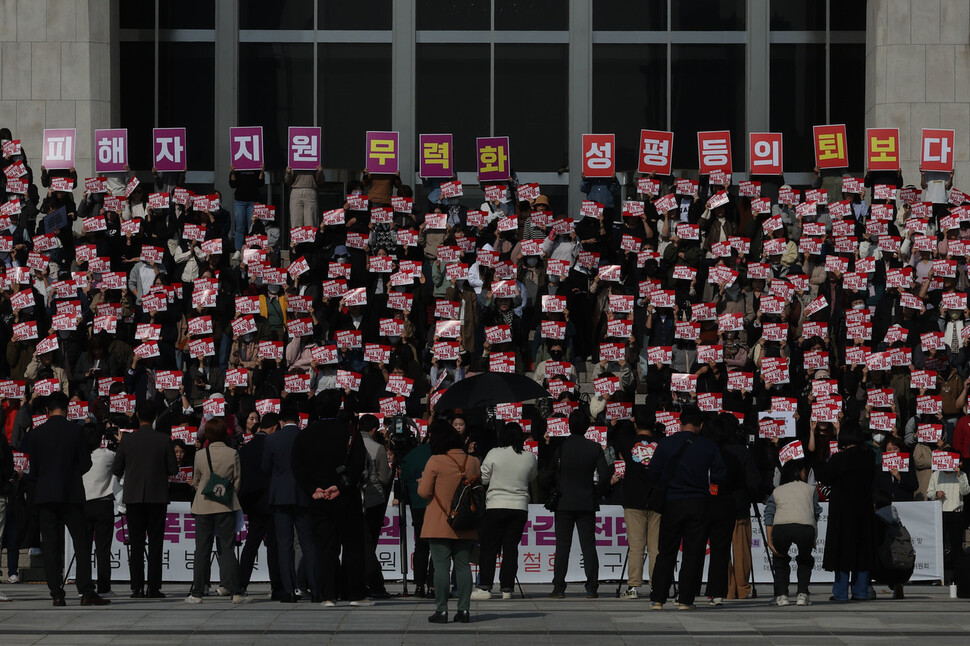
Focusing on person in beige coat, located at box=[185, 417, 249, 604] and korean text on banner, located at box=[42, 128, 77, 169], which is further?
korean text on banner, located at box=[42, 128, 77, 169]

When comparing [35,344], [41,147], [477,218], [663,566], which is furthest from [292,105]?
[663,566]

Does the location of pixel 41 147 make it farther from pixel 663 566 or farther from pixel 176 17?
pixel 663 566

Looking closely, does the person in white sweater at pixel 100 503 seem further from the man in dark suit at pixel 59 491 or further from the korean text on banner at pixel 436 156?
the korean text on banner at pixel 436 156

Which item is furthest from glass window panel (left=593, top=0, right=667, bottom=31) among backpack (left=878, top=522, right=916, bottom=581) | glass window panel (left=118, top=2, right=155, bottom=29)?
backpack (left=878, top=522, right=916, bottom=581)

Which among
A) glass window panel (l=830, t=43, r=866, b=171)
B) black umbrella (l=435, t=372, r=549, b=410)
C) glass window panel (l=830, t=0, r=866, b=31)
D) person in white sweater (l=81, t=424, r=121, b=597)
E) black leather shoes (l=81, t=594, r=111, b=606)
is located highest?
glass window panel (l=830, t=0, r=866, b=31)

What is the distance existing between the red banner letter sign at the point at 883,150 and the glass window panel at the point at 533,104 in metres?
6.51

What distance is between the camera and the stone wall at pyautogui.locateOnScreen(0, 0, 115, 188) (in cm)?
2852

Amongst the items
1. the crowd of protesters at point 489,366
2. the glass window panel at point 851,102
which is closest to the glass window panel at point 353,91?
the crowd of protesters at point 489,366

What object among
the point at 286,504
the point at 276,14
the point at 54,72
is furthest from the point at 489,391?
the point at 276,14

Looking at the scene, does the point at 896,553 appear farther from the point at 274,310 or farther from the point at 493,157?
the point at 493,157

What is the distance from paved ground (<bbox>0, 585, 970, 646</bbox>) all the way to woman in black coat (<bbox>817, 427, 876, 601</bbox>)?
430 mm

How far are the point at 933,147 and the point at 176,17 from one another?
44.5 ft

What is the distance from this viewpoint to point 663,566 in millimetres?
15148

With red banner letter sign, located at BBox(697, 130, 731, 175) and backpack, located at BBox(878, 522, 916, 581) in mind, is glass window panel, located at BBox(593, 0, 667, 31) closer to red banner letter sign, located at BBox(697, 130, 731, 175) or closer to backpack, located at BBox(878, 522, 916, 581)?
red banner letter sign, located at BBox(697, 130, 731, 175)
